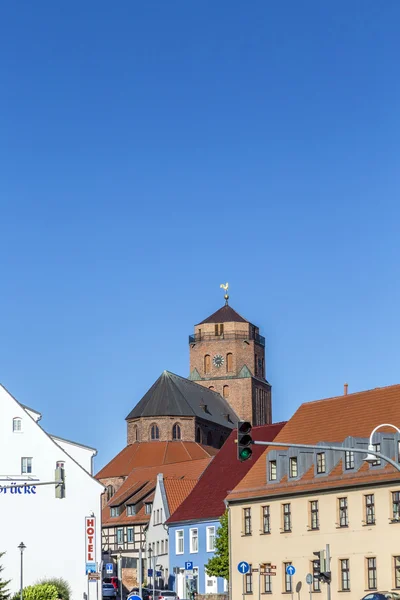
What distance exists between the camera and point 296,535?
62156 millimetres

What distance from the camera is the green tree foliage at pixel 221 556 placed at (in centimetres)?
7181

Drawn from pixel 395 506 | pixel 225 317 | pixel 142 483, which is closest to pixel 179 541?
pixel 395 506

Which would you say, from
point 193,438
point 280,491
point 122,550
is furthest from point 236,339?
point 280,491

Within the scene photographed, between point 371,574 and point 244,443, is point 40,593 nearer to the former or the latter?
point 371,574

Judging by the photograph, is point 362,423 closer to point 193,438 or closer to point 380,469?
point 380,469

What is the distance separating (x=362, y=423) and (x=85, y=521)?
89.7 feet

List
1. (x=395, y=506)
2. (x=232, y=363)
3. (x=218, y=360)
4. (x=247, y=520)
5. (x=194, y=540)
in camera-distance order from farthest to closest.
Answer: (x=218, y=360)
(x=232, y=363)
(x=194, y=540)
(x=247, y=520)
(x=395, y=506)

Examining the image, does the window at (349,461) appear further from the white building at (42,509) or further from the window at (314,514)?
the white building at (42,509)

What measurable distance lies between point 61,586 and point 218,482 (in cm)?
1362

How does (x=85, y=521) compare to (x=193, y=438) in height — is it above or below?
below

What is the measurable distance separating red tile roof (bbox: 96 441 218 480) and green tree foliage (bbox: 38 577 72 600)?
2736 inches

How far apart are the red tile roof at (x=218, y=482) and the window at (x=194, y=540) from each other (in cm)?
88

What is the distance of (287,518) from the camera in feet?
207

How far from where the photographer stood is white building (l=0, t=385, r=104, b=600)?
267ft
